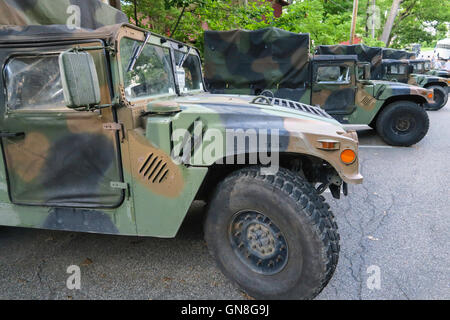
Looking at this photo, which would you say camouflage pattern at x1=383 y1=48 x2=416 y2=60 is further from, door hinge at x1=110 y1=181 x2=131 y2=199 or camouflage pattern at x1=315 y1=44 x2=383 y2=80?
door hinge at x1=110 y1=181 x2=131 y2=199

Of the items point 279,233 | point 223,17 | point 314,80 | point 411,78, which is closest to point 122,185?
point 279,233

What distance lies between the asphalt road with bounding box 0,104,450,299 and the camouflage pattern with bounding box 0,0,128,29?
1.88 meters

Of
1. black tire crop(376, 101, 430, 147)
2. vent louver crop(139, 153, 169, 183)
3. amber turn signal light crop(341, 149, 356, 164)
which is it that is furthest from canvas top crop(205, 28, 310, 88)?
vent louver crop(139, 153, 169, 183)

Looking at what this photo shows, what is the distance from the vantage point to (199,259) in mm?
2814

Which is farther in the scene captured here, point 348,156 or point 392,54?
point 392,54

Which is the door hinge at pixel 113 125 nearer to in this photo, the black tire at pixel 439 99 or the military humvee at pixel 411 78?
the military humvee at pixel 411 78

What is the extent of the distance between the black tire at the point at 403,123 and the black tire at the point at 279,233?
17.6 ft

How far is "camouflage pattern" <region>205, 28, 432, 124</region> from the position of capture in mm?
6859

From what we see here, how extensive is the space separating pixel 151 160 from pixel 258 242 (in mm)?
892

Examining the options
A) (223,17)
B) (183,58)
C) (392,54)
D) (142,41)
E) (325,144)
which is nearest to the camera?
(325,144)

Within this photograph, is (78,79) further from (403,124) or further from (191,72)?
(403,124)

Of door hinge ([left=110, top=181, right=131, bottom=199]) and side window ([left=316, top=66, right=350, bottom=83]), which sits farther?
side window ([left=316, top=66, right=350, bottom=83])

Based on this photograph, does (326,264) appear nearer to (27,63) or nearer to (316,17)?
(27,63)

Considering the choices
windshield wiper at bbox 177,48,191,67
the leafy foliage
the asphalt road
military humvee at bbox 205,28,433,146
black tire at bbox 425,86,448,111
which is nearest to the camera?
the asphalt road
